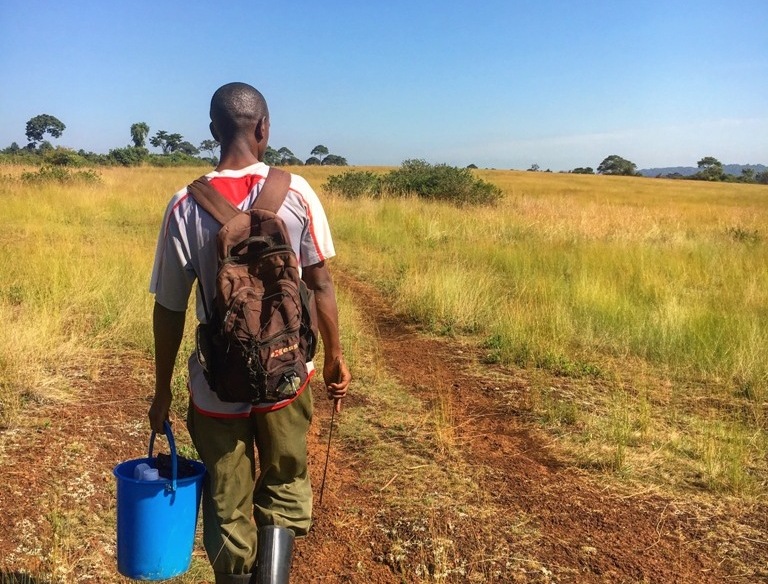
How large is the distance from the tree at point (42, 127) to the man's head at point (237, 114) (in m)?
87.9

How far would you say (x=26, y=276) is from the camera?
7359 mm

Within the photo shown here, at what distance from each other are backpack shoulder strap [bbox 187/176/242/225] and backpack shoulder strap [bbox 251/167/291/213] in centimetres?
7

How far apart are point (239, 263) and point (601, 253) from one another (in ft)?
29.3

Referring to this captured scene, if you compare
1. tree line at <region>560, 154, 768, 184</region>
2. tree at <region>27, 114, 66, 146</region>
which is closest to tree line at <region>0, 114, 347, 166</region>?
tree at <region>27, 114, 66, 146</region>

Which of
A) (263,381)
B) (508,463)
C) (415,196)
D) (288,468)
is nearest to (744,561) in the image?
(508,463)

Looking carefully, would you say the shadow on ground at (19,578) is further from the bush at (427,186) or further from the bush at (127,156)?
the bush at (127,156)

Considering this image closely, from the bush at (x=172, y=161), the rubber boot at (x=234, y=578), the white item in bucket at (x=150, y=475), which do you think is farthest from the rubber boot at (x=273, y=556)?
the bush at (x=172, y=161)

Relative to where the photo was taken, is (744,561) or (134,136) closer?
(744,561)

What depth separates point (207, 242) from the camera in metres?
2.06

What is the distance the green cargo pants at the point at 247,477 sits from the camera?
2.21 m

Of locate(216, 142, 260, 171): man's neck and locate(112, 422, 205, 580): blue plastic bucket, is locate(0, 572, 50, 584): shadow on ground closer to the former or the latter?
locate(112, 422, 205, 580): blue plastic bucket

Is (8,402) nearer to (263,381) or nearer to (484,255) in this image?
(263,381)

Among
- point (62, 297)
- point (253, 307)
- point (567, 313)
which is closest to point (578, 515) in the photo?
point (253, 307)

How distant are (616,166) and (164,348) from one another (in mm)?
93390
